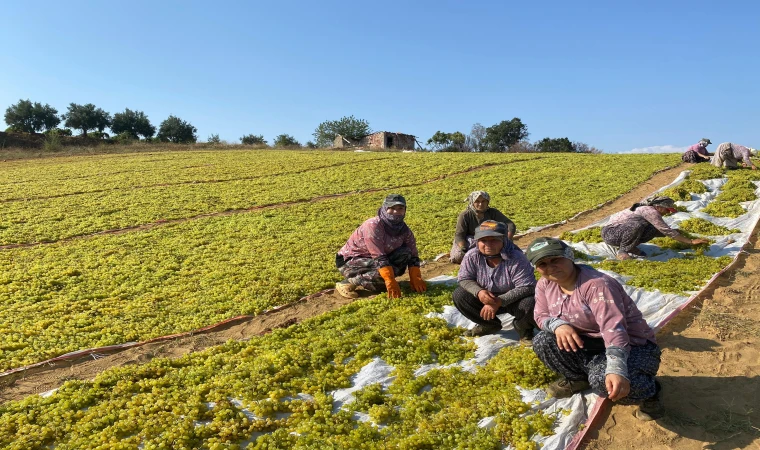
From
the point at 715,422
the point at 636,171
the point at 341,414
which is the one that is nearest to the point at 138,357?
the point at 341,414

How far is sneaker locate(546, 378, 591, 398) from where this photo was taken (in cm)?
418

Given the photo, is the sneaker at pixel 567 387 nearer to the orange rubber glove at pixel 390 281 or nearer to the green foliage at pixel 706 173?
the orange rubber glove at pixel 390 281

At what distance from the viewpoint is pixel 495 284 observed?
5387mm

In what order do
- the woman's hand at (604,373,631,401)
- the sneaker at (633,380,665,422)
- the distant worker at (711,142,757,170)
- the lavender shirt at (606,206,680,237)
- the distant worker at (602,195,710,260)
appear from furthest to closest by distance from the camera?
the distant worker at (711,142,757,170) → the distant worker at (602,195,710,260) → the lavender shirt at (606,206,680,237) → the sneaker at (633,380,665,422) → the woman's hand at (604,373,631,401)

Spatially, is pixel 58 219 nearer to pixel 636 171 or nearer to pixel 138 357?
pixel 138 357

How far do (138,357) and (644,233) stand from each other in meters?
8.39

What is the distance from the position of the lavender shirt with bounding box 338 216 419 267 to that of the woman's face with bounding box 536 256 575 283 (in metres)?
3.56

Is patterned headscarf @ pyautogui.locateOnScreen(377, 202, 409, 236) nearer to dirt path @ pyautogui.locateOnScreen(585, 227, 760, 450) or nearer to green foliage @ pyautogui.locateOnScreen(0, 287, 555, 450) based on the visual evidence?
green foliage @ pyautogui.locateOnScreen(0, 287, 555, 450)

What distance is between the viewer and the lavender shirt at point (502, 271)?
525 centimetres

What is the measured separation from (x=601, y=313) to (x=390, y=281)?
12.1 ft

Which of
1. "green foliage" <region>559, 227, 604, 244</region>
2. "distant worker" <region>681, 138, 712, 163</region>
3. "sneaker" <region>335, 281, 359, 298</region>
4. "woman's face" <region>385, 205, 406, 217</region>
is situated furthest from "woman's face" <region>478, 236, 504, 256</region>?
"distant worker" <region>681, 138, 712, 163</region>

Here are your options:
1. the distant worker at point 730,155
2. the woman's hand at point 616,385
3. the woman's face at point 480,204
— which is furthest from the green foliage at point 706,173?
the woman's hand at point 616,385

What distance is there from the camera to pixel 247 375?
486 cm

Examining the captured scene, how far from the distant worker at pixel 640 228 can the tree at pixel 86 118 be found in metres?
61.0
